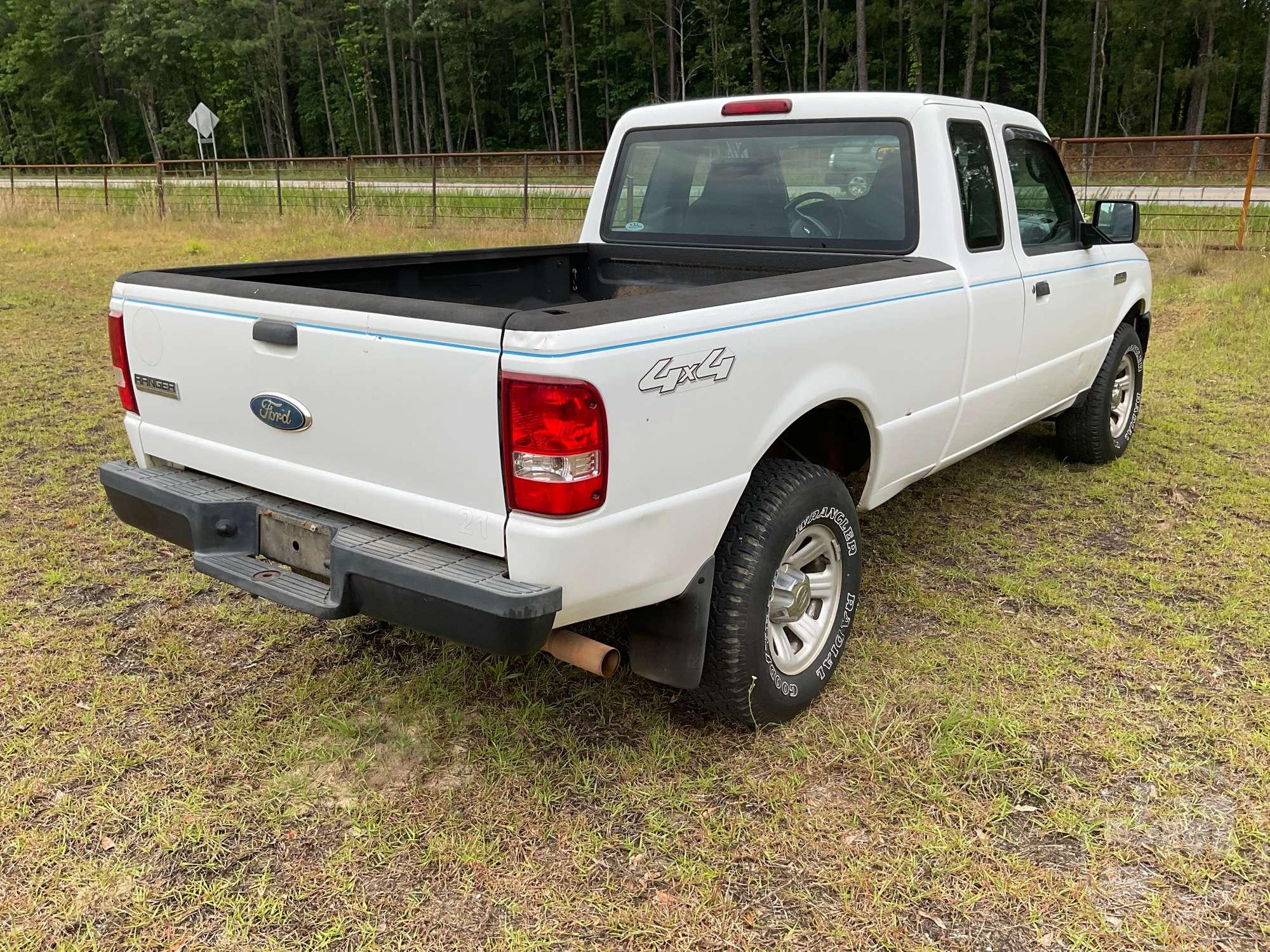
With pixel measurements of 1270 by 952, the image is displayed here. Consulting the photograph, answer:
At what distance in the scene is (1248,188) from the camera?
1152cm

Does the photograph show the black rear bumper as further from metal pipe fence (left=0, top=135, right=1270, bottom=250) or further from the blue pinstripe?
metal pipe fence (left=0, top=135, right=1270, bottom=250)

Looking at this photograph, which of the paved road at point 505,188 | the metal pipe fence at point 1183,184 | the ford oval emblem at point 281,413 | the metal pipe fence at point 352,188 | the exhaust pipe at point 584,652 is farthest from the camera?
the metal pipe fence at point 352,188

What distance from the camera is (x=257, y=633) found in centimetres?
370

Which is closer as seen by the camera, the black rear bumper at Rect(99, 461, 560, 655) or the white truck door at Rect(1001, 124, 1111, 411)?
the black rear bumper at Rect(99, 461, 560, 655)

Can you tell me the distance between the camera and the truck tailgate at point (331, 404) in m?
2.31

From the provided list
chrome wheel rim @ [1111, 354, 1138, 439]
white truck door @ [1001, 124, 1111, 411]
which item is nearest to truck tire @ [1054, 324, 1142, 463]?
chrome wheel rim @ [1111, 354, 1138, 439]

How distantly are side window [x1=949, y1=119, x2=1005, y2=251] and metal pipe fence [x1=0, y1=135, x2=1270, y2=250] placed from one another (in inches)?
325

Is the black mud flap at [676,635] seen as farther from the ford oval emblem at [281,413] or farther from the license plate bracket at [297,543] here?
the ford oval emblem at [281,413]

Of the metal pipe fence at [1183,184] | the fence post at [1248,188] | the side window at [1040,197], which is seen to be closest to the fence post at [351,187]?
the metal pipe fence at [1183,184]

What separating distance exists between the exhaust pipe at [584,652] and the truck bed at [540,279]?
850mm

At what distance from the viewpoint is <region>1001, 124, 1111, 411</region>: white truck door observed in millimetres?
4230

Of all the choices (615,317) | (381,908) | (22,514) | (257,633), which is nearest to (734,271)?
(615,317)

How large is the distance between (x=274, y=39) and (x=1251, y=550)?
6018 centimetres

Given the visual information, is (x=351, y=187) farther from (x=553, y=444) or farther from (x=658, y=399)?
(x=553, y=444)
